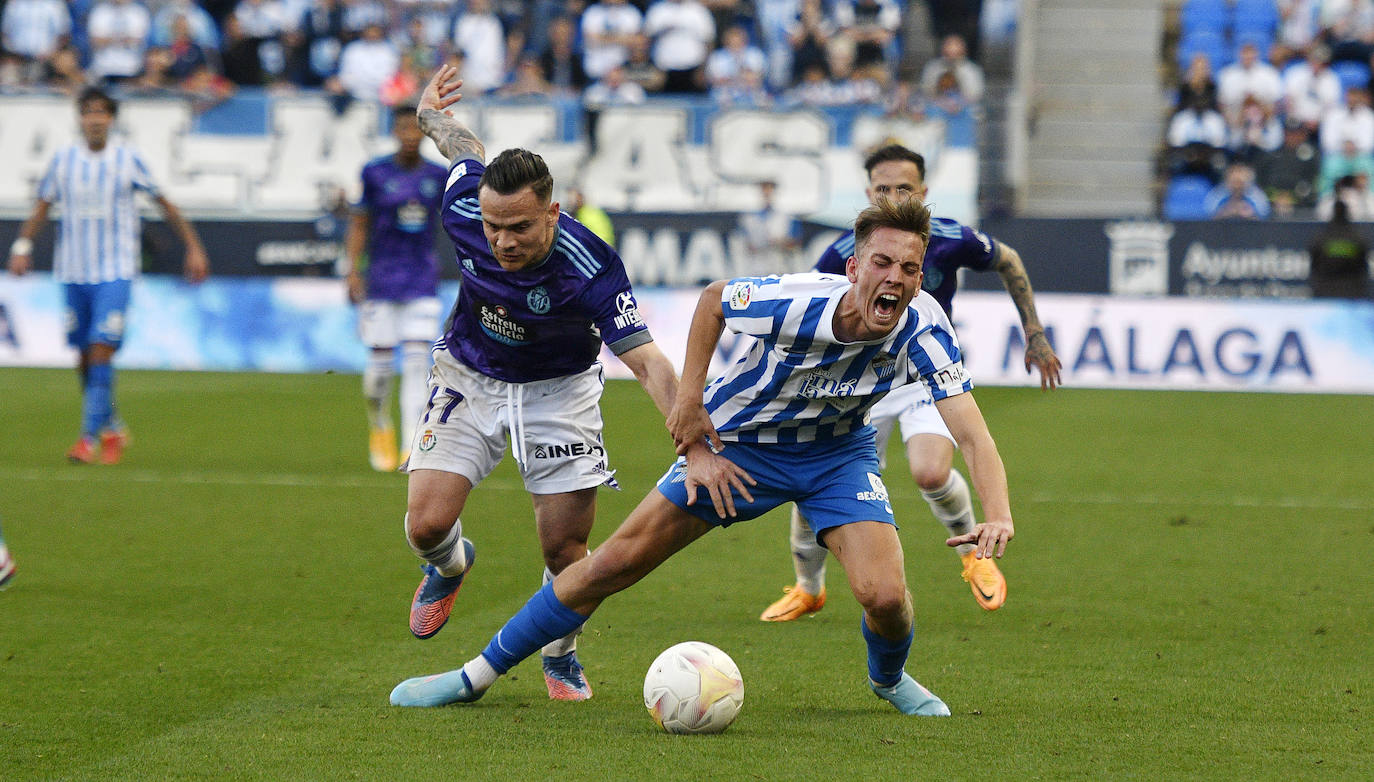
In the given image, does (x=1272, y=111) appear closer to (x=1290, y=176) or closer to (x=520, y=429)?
(x=1290, y=176)

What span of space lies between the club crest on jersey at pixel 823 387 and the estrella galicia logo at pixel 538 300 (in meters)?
0.94

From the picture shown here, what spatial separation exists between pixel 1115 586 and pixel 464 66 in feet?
51.0

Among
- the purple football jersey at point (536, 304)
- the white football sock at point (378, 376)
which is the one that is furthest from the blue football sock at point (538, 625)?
the white football sock at point (378, 376)

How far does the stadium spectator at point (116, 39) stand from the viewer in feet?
69.7

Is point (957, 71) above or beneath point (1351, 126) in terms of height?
above

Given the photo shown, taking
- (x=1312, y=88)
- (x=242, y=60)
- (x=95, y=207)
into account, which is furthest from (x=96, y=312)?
(x=1312, y=88)

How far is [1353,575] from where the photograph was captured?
7512 mm

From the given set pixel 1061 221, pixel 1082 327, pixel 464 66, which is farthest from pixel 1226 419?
pixel 464 66

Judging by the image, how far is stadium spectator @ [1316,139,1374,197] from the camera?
19.1m

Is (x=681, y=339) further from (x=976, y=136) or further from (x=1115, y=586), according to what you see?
(x=1115, y=586)

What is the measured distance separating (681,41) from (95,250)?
11636 millimetres

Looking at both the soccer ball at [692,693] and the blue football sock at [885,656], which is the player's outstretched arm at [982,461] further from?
the soccer ball at [692,693]

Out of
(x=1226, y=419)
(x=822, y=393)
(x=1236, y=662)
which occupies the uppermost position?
(x=822, y=393)

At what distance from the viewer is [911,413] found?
6.95 meters
